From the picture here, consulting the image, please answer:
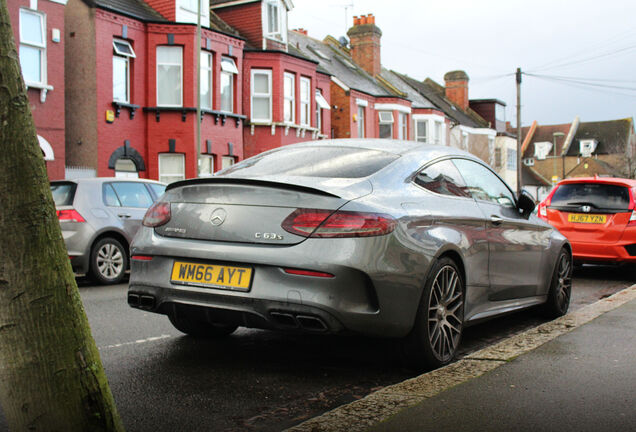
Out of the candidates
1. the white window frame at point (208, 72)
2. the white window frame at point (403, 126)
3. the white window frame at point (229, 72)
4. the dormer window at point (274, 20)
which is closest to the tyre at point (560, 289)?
the white window frame at point (208, 72)

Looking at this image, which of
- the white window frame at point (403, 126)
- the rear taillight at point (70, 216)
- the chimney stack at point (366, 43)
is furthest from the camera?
the chimney stack at point (366, 43)

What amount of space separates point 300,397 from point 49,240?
193cm

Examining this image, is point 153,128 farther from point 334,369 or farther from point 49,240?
point 49,240

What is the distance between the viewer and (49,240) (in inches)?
109

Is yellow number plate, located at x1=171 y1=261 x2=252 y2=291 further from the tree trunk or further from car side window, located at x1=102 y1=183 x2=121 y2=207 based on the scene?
car side window, located at x1=102 y1=183 x2=121 y2=207

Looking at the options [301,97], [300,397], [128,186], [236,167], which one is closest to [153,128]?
[301,97]

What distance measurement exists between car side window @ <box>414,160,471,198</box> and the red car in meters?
5.65

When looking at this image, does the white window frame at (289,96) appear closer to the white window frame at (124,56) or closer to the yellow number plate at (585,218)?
the white window frame at (124,56)

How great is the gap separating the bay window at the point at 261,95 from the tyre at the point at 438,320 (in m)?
23.6

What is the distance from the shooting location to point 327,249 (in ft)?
13.8

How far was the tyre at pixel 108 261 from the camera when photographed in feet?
33.5

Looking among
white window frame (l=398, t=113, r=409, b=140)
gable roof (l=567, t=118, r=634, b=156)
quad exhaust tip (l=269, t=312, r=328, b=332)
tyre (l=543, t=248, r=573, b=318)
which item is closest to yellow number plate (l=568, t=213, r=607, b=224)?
tyre (l=543, t=248, r=573, b=318)

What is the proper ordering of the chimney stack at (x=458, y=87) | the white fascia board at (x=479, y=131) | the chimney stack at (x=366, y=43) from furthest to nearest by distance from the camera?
the chimney stack at (x=458, y=87)
the white fascia board at (x=479, y=131)
the chimney stack at (x=366, y=43)

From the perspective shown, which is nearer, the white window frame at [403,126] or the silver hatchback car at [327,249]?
the silver hatchback car at [327,249]
